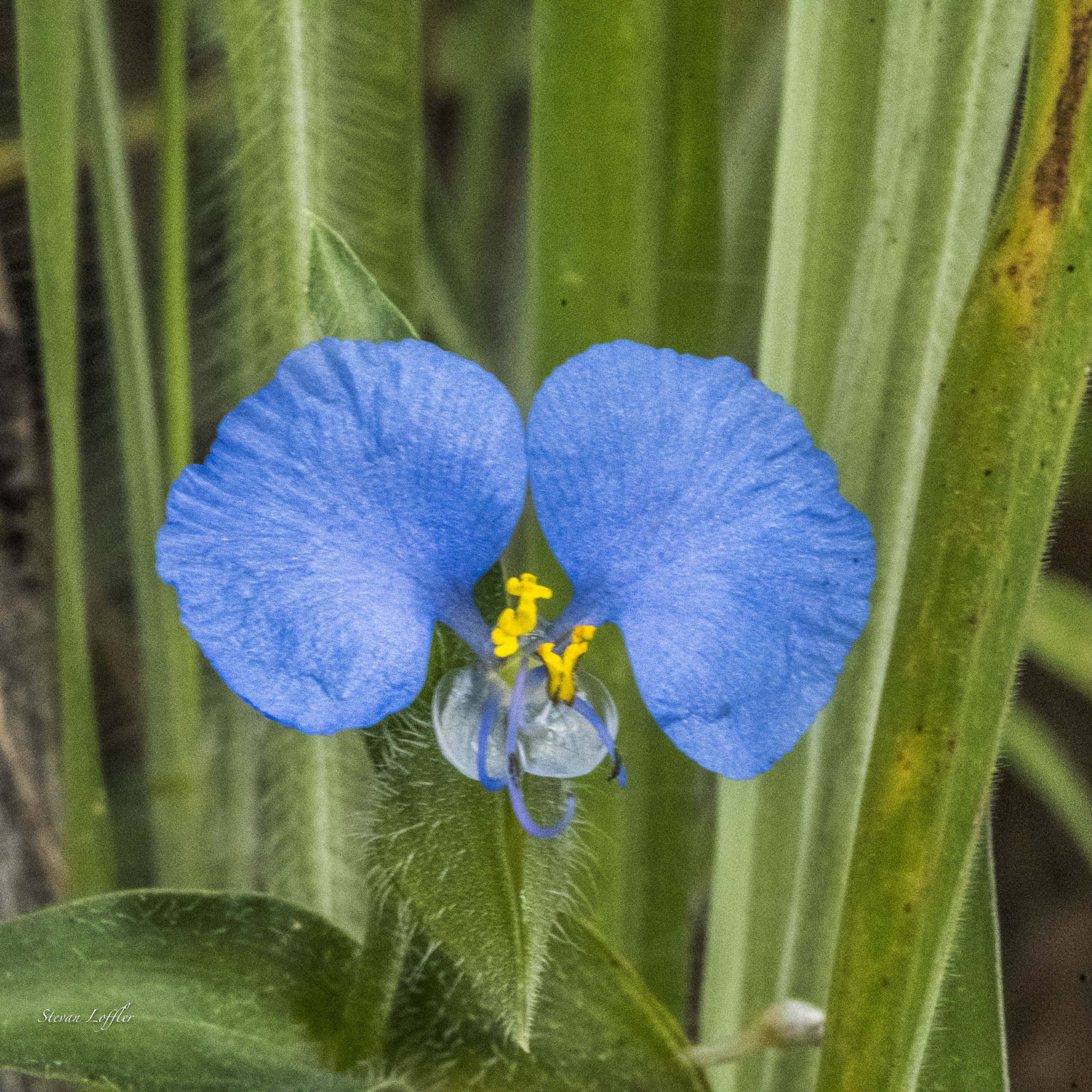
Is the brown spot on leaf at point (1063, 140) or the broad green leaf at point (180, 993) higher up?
the brown spot on leaf at point (1063, 140)

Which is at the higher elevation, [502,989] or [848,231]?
[848,231]

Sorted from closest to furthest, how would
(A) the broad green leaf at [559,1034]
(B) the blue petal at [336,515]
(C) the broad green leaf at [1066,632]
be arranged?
(B) the blue petal at [336,515]
(A) the broad green leaf at [559,1034]
(C) the broad green leaf at [1066,632]

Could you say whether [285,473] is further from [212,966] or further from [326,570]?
[212,966]

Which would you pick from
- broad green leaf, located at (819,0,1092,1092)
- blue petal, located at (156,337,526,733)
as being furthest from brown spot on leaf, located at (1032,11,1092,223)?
blue petal, located at (156,337,526,733)

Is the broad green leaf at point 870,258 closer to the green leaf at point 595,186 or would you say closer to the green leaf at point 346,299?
the green leaf at point 595,186

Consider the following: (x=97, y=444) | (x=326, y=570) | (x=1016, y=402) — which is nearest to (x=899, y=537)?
(x=1016, y=402)

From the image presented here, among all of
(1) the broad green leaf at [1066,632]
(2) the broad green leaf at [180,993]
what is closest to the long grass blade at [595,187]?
(2) the broad green leaf at [180,993]
